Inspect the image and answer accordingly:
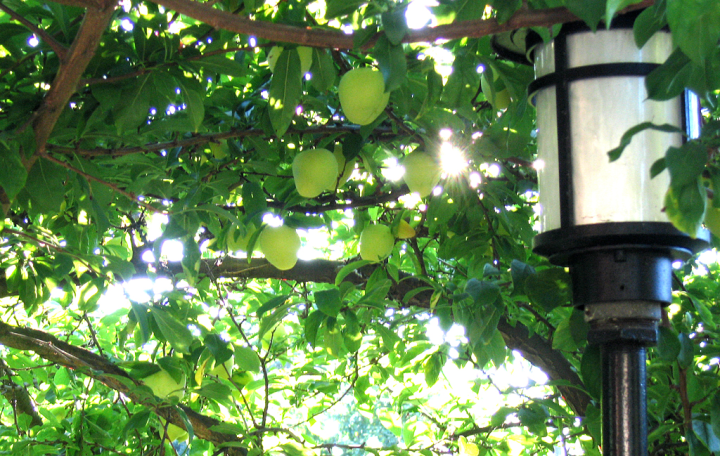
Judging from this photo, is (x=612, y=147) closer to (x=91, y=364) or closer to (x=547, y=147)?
(x=547, y=147)

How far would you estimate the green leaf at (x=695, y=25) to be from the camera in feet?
1.64

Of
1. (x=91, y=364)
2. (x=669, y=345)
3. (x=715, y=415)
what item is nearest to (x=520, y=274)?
(x=669, y=345)

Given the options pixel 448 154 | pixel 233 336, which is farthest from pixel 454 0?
pixel 233 336

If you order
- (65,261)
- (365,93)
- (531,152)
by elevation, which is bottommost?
(65,261)

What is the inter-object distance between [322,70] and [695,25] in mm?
588

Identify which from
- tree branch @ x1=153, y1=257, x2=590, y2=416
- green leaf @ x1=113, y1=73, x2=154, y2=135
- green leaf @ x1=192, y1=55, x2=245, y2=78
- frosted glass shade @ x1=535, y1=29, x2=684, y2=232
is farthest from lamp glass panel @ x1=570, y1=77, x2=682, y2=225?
tree branch @ x1=153, y1=257, x2=590, y2=416

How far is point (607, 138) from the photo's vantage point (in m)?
0.69

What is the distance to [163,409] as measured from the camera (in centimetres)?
149

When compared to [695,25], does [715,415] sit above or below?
below

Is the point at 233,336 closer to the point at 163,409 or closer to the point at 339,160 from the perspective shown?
the point at 163,409

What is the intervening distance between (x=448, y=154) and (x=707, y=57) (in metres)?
0.69

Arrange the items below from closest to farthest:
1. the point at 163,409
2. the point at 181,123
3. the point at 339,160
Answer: the point at 181,123
the point at 339,160
the point at 163,409

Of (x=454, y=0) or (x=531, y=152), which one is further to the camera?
(x=531, y=152)

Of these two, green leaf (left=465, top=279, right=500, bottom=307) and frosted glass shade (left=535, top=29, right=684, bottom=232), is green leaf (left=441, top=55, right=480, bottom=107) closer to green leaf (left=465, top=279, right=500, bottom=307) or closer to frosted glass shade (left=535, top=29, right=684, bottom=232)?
frosted glass shade (left=535, top=29, right=684, bottom=232)
